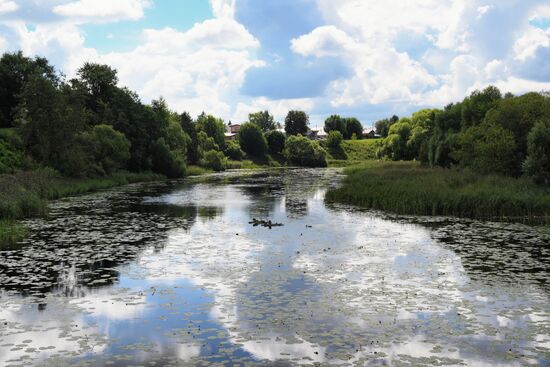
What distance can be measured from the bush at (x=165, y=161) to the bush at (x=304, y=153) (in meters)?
65.9

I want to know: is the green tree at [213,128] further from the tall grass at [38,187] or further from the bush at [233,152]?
the tall grass at [38,187]

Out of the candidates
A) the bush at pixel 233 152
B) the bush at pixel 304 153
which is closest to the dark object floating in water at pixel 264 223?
the bush at pixel 233 152

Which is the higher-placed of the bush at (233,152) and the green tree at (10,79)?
the green tree at (10,79)

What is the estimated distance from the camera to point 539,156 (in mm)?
40688

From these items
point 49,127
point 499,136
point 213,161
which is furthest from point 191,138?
point 499,136

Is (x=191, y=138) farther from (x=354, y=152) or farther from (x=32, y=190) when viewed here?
(x=354, y=152)

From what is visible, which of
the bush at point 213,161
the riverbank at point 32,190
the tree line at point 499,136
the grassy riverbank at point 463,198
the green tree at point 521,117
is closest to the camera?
the riverbank at point 32,190

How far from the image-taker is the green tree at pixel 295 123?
625 feet

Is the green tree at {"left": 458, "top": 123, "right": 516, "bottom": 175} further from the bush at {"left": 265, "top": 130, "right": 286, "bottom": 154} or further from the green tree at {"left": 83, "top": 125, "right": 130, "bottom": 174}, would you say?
the bush at {"left": 265, "top": 130, "right": 286, "bottom": 154}

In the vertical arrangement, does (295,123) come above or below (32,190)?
above

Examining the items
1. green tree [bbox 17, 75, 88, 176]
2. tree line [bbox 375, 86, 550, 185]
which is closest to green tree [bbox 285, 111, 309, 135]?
tree line [bbox 375, 86, 550, 185]

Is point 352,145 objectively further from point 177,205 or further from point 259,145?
point 177,205

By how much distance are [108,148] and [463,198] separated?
4640cm

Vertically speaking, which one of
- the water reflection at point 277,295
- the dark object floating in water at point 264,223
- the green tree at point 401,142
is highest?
the green tree at point 401,142
